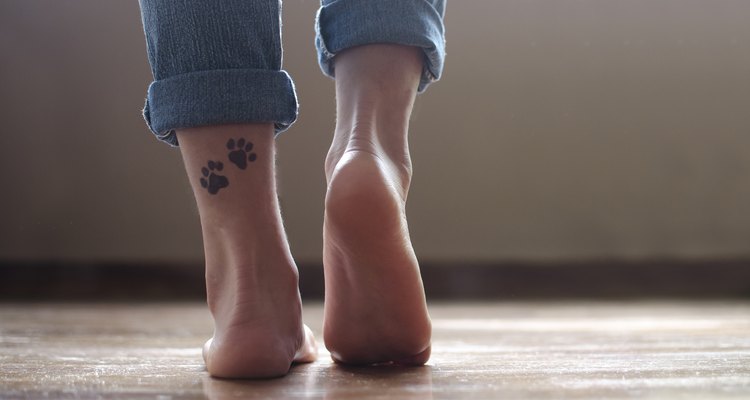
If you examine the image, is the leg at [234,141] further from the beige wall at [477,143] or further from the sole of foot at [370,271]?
the beige wall at [477,143]

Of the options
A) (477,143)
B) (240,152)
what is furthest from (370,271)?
(477,143)

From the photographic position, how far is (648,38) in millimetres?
2156

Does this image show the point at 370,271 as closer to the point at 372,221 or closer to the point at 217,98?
the point at 372,221

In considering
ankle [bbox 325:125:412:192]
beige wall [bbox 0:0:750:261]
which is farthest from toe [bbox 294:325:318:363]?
beige wall [bbox 0:0:750:261]

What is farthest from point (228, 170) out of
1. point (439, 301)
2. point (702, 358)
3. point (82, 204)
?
point (82, 204)

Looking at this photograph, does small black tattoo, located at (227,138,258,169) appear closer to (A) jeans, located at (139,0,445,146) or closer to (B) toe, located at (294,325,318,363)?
(A) jeans, located at (139,0,445,146)

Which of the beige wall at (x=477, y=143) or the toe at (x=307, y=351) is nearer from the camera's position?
the toe at (x=307, y=351)

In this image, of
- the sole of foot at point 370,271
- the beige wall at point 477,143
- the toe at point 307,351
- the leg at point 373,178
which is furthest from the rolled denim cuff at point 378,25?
the beige wall at point 477,143

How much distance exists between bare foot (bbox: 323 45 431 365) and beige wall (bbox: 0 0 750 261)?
1.42 meters

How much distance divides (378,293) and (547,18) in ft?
Result: 5.60

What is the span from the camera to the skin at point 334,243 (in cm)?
58

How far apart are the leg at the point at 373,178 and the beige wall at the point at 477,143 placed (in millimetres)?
1416

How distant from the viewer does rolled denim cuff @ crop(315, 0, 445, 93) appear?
2.06ft

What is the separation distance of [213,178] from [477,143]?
1.57 m
